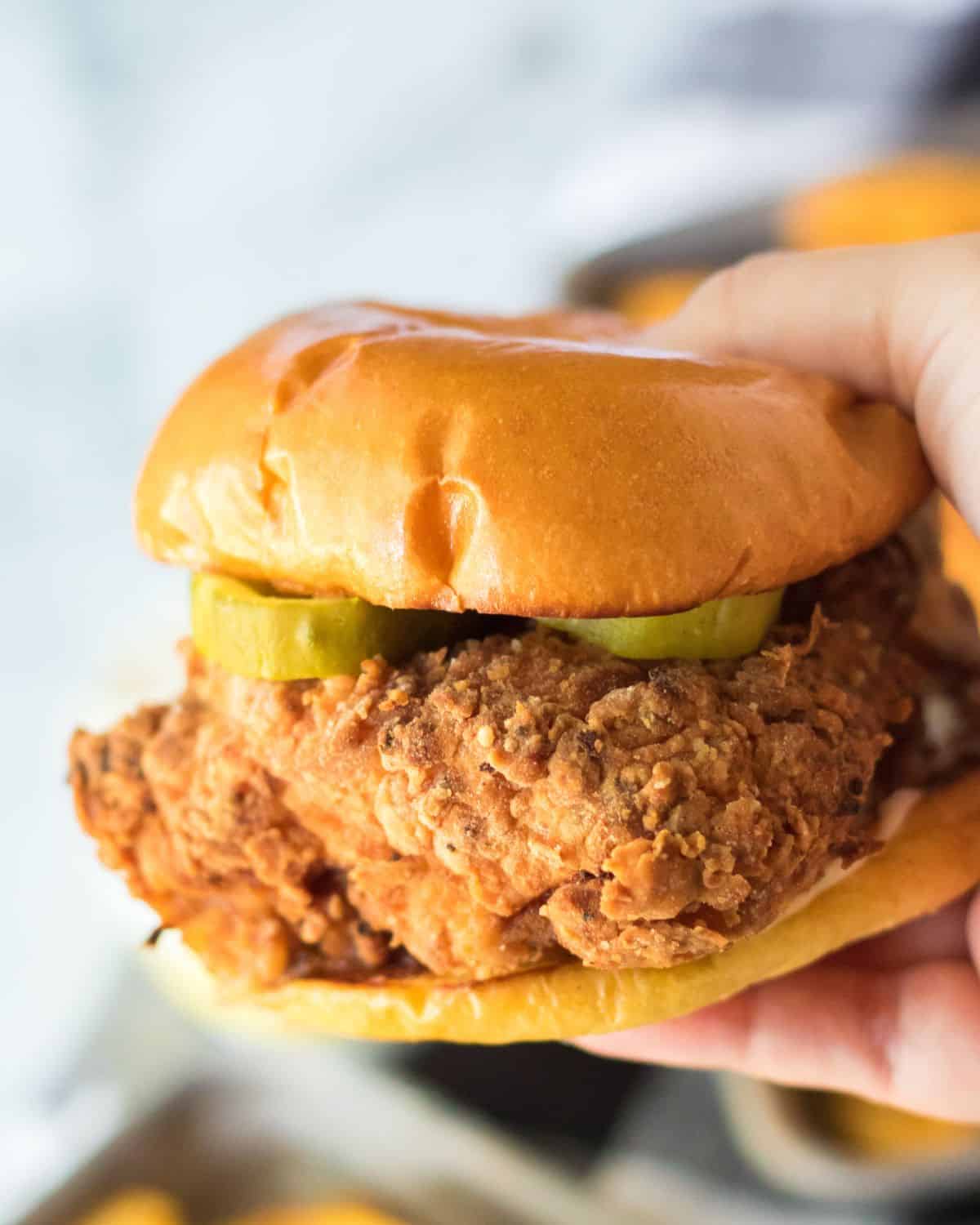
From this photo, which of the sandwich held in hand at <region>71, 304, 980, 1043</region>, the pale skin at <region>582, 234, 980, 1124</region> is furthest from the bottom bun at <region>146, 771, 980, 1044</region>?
the pale skin at <region>582, 234, 980, 1124</region>

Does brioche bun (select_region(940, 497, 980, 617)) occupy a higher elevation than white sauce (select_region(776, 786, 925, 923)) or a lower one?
lower

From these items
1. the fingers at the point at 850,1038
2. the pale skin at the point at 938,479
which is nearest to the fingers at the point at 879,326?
the pale skin at the point at 938,479

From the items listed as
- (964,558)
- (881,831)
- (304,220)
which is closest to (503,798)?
(881,831)

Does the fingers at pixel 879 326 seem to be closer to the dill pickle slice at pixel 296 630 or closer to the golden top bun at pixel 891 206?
the dill pickle slice at pixel 296 630

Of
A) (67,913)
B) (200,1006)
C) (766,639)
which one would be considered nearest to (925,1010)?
(766,639)

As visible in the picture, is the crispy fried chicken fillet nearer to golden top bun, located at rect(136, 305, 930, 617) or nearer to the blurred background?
golden top bun, located at rect(136, 305, 930, 617)
